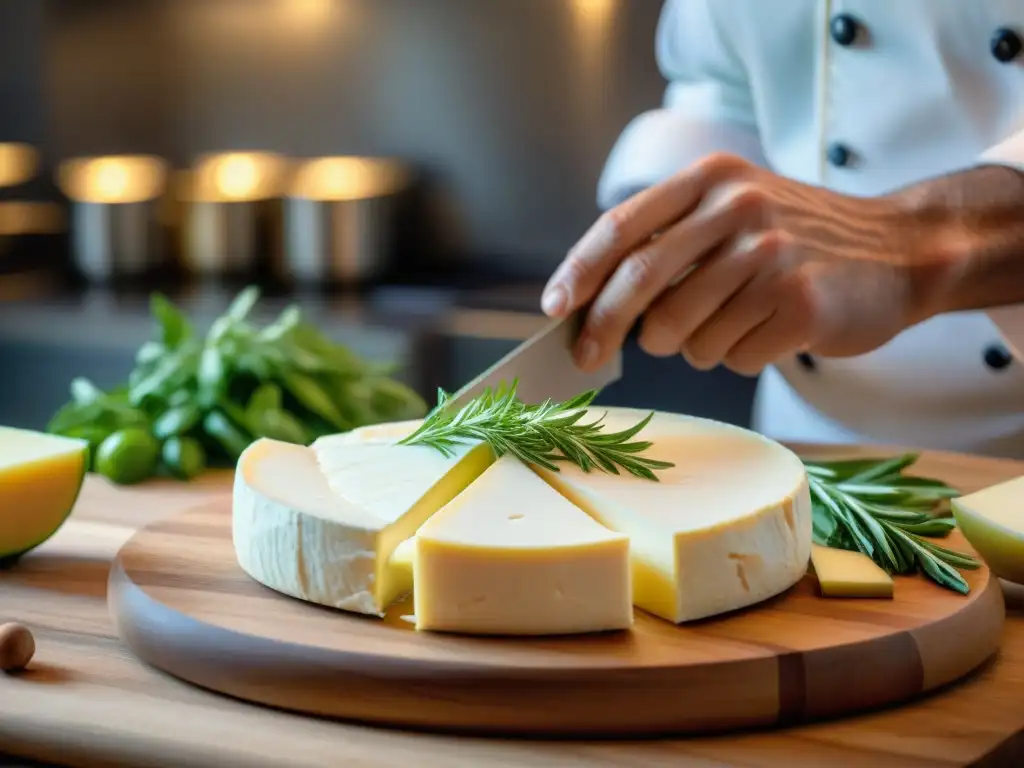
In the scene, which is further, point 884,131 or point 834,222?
point 884,131

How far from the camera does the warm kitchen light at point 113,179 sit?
386 centimetres

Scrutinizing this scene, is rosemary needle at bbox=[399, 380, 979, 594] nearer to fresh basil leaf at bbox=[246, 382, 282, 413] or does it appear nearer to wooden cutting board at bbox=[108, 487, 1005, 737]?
wooden cutting board at bbox=[108, 487, 1005, 737]

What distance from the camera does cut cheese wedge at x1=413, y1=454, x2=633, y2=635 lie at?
1.15 m

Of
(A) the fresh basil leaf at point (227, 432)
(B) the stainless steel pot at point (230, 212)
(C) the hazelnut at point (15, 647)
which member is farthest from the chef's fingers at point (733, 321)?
(B) the stainless steel pot at point (230, 212)

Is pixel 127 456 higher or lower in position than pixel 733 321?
lower

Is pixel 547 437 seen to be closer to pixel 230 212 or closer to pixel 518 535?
pixel 518 535

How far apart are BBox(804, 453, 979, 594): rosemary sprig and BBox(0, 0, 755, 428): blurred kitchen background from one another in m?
1.61

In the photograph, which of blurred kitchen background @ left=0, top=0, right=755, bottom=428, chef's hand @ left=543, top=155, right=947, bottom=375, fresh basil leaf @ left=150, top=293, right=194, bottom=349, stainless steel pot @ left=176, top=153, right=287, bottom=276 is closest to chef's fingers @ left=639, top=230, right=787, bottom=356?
chef's hand @ left=543, top=155, right=947, bottom=375

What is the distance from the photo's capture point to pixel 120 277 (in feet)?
12.5

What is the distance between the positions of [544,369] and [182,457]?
58 cm

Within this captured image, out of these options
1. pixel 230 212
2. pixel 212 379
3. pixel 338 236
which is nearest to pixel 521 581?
pixel 212 379

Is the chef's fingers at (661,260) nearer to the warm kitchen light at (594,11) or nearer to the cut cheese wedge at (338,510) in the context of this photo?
the cut cheese wedge at (338,510)

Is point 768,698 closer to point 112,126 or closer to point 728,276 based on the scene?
point 728,276

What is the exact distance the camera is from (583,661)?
43.2 inches
